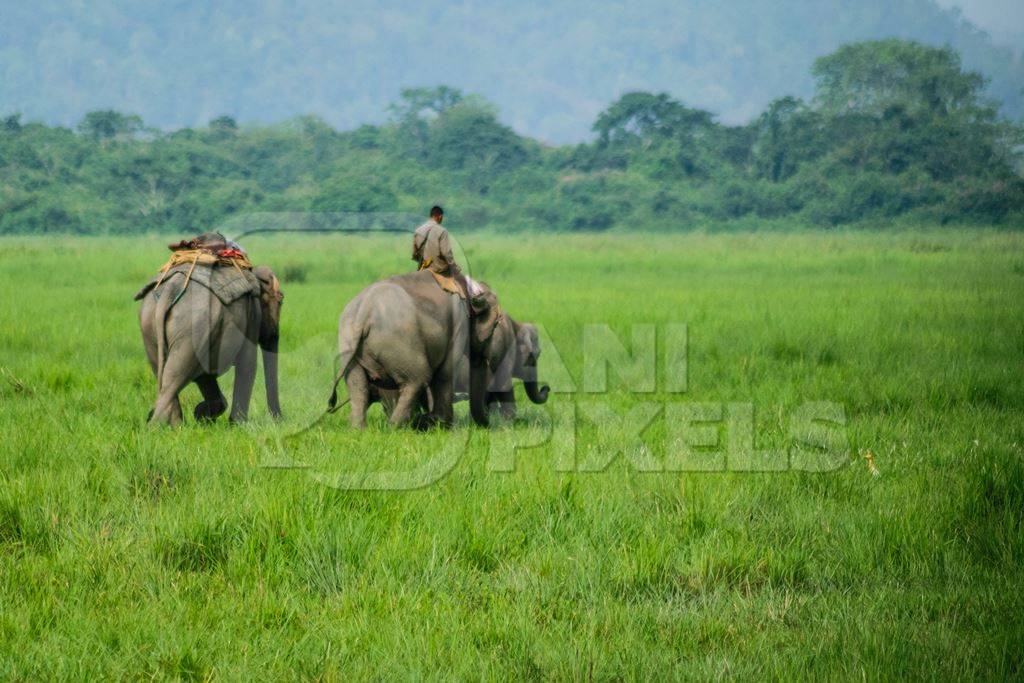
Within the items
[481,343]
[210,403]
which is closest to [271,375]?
[210,403]

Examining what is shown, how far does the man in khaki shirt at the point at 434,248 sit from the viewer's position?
668 centimetres

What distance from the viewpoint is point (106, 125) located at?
47719 millimetres

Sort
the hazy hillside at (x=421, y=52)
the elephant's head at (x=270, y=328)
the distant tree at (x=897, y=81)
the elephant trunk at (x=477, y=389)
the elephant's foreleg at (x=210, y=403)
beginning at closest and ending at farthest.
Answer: the elephant's foreleg at (x=210, y=403)
the elephant's head at (x=270, y=328)
the elephant trunk at (x=477, y=389)
the distant tree at (x=897, y=81)
the hazy hillside at (x=421, y=52)

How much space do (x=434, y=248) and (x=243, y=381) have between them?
148 centimetres

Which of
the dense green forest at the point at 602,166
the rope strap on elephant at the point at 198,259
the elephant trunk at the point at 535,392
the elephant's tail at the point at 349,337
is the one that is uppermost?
the dense green forest at the point at 602,166

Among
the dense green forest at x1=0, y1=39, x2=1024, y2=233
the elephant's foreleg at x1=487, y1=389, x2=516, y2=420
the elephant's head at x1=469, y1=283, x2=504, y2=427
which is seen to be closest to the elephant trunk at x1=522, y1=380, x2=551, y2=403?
the elephant's foreleg at x1=487, y1=389, x2=516, y2=420

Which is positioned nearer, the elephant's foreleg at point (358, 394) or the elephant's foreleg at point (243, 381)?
the elephant's foreleg at point (358, 394)

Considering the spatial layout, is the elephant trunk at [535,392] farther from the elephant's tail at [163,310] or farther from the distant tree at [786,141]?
the distant tree at [786,141]

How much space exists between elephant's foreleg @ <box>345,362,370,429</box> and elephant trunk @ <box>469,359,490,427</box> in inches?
34.0

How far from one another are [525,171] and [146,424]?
41578mm

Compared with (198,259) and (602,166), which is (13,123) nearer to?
(602,166)

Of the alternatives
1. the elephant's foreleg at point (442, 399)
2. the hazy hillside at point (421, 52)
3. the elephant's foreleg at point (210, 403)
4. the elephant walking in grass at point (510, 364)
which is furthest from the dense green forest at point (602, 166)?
the hazy hillside at point (421, 52)

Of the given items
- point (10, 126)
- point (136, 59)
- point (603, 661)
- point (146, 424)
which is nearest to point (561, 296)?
point (146, 424)

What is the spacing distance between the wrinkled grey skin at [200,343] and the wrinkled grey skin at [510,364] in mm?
1540
